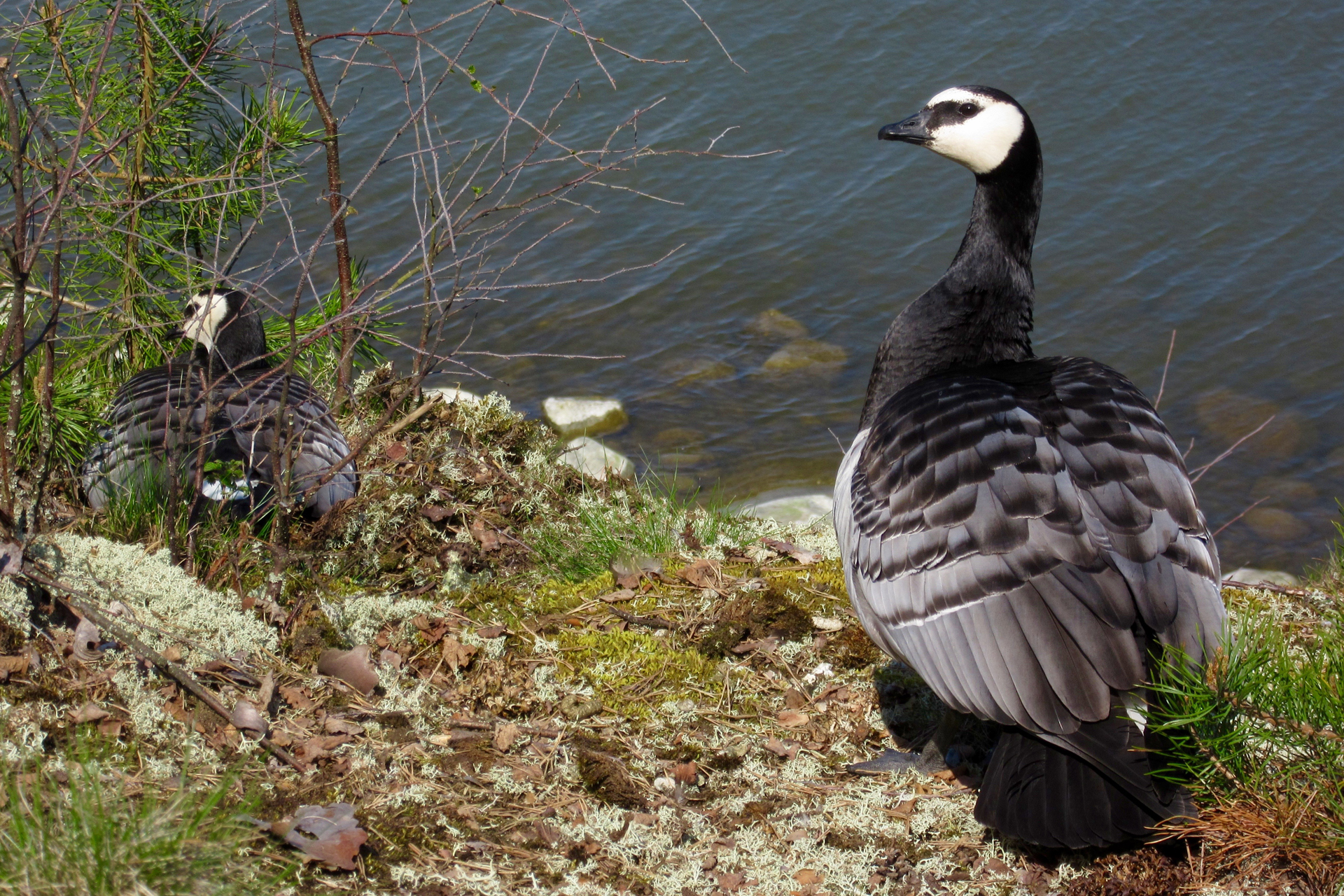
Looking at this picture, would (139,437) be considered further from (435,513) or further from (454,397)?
(454,397)

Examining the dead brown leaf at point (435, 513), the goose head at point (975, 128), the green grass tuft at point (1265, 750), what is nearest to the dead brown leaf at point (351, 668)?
the dead brown leaf at point (435, 513)

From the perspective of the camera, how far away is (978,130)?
4523 mm

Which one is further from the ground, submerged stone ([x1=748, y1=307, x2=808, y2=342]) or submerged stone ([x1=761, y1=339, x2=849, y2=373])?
submerged stone ([x1=748, y1=307, x2=808, y2=342])

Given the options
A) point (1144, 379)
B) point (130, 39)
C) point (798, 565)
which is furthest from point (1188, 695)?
point (1144, 379)

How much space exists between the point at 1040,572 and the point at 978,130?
2.17m

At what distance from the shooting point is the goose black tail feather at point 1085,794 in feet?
9.12

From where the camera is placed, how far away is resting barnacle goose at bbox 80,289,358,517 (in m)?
4.64

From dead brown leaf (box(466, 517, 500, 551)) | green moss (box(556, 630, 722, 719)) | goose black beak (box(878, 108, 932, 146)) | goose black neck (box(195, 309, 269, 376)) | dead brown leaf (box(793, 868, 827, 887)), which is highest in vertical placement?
goose black beak (box(878, 108, 932, 146))

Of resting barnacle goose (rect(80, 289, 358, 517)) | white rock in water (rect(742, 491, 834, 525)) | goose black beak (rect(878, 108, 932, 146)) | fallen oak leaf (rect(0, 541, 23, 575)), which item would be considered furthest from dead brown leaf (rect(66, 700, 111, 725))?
white rock in water (rect(742, 491, 834, 525))

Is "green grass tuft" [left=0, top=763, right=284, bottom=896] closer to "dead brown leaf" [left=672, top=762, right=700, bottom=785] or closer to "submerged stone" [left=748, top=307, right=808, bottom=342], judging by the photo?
"dead brown leaf" [left=672, top=762, right=700, bottom=785]

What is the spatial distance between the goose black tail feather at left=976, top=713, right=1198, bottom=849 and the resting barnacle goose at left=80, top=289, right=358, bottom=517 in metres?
2.83

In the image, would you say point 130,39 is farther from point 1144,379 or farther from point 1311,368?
point 1311,368

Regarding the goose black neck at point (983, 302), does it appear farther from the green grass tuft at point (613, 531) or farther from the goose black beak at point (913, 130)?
the green grass tuft at point (613, 531)

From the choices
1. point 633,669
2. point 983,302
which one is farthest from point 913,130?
point 633,669
